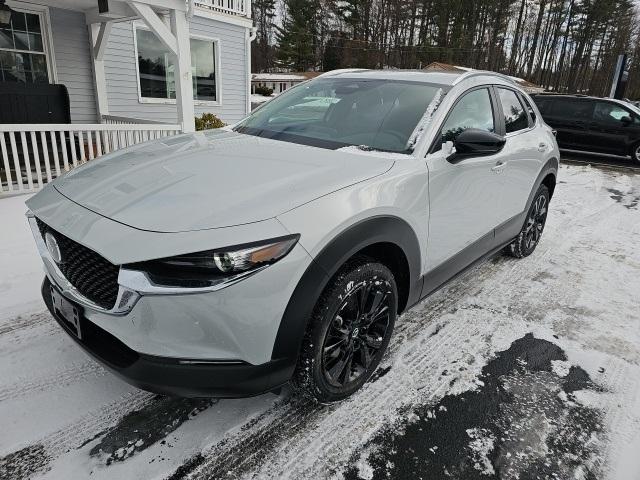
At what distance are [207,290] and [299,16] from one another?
50442 mm

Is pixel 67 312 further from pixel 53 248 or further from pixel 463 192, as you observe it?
pixel 463 192

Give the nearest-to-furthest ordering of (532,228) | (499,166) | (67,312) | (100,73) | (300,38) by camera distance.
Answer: (67,312) < (499,166) < (532,228) < (100,73) < (300,38)

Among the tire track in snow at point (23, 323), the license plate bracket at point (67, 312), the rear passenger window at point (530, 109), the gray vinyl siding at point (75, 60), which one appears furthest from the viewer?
the gray vinyl siding at point (75, 60)

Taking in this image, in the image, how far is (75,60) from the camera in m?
8.45

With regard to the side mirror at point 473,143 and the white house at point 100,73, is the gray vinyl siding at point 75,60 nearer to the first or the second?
the white house at point 100,73

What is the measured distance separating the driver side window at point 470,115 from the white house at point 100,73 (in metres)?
5.23

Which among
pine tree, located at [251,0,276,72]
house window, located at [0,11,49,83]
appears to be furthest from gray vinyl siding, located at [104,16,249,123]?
pine tree, located at [251,0,276,72]

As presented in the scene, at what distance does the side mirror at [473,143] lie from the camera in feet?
8.31

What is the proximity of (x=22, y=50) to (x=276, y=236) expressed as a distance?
8.51 m

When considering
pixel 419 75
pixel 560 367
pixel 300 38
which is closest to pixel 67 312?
pixel 419 75

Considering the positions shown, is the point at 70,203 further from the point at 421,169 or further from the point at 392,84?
the point at 392,84

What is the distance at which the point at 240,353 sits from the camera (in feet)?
5.58

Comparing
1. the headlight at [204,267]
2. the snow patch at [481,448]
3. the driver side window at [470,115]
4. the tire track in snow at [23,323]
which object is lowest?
the tire track in snow at [23,323]

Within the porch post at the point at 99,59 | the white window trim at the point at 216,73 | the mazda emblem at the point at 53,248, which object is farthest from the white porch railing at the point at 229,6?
the mazda emblem at the point at 53,248
